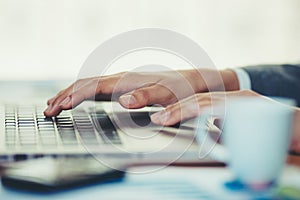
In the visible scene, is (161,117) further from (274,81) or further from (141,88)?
(274,81)

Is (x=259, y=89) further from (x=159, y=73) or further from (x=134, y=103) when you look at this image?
(x=134, y=103)

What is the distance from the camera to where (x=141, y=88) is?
3.44 feet

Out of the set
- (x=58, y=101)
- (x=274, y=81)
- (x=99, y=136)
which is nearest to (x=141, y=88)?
(x=58, y=101)

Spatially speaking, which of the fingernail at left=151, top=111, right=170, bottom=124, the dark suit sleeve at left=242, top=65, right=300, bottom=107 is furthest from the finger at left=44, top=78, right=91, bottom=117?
the dark suit sleeve at left=242, top=65, right=300, bottom=107

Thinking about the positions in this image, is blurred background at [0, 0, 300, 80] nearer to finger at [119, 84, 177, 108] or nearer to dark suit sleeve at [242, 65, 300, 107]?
dark suit sleeve at [242, 65, 300, 107]

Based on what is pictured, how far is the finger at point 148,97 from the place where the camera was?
983 mm

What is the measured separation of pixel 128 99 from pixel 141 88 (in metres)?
0.07

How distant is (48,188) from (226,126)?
196 mm

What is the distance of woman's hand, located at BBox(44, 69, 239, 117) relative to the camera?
988 millimetres

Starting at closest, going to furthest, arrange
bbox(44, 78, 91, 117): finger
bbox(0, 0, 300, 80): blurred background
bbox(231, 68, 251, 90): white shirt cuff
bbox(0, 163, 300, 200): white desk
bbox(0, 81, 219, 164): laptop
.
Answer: bbox(0, 163, 300, 200): white desk → bbox(0, 81, 219, 164): laptop → bbox(44, 78, 91, 117): finger → bbox(231, 68, 251, 90): white shirt cuff → bbox(0, 0, 300, 80): blurred background

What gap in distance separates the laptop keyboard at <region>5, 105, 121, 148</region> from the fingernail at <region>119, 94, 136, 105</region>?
0.04 meters

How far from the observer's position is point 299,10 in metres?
2.72

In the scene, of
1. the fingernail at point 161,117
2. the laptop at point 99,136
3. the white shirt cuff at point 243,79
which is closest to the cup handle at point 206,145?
the laptop at point 99,136

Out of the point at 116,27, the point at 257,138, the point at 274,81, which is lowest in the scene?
the point at 116,27
